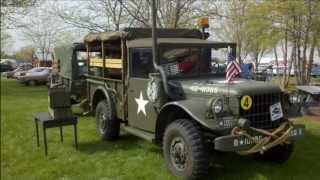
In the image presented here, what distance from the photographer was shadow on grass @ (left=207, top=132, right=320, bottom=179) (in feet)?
19.6

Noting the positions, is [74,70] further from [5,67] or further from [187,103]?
[5,67]

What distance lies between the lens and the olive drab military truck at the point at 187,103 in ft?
17.7

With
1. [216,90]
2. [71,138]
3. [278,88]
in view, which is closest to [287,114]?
[278,88]

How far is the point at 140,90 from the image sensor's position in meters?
6.83

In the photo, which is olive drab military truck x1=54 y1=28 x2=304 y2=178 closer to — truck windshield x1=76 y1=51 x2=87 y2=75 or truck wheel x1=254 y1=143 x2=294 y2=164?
truck wheel x1=254 y1=143 x2=294 y2=164

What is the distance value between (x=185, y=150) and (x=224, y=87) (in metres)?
0.95

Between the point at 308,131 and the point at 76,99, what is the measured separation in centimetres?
633

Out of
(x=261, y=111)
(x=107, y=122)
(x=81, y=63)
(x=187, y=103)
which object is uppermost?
(x=81, y=63)

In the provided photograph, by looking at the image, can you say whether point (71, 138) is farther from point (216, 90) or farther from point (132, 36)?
point (216, 90)

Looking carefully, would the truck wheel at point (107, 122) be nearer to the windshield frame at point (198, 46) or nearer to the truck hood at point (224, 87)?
the windshield frame at point (198, 46)

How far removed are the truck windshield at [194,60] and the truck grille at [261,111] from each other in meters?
1.29

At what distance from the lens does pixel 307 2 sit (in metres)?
13.2

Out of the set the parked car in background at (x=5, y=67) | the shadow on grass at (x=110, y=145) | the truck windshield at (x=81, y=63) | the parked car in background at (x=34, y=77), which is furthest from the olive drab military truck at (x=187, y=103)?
the parked car in background at (x=5, y=67)

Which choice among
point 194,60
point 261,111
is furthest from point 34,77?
point 261,111
